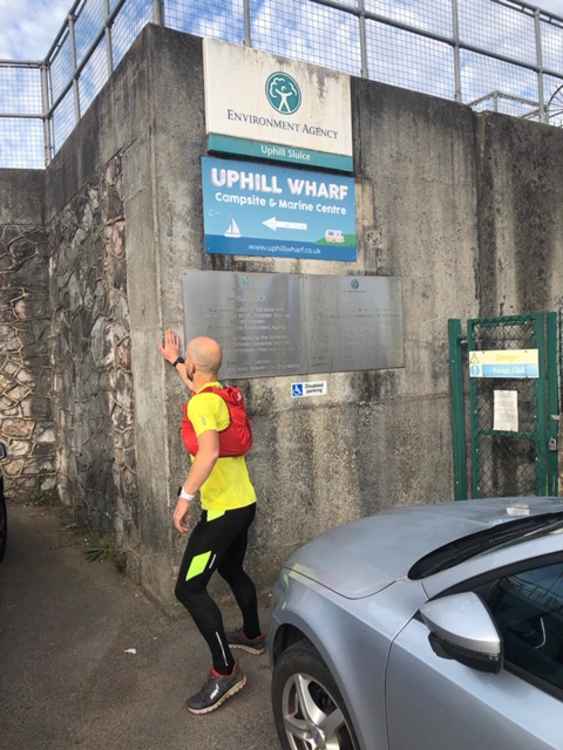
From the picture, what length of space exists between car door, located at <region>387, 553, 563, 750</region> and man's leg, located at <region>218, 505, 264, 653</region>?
1.59m

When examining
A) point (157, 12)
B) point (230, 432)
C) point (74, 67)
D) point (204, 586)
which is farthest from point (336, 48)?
point (204, 586)

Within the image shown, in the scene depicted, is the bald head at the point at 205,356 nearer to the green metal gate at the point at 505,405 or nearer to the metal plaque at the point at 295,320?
the metal plaque at the point at 295,320

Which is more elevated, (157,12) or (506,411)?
(157,12)

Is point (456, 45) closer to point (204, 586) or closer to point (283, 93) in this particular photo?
point (283, 93)

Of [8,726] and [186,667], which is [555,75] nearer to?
[186,667]

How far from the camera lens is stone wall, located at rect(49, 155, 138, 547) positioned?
16.2 ft

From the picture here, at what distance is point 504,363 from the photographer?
17.0 ft

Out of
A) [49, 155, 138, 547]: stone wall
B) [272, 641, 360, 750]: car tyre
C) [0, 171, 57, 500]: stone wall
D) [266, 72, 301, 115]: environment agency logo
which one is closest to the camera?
[272, 641, 360, 750]: car tyre

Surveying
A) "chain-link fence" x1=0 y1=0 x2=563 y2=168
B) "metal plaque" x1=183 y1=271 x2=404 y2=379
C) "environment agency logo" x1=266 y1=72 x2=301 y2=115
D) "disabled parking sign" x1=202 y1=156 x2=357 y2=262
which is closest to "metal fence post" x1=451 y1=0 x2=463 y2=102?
"chain-link fence" x1=0 y1=0 x2=563 y2=168

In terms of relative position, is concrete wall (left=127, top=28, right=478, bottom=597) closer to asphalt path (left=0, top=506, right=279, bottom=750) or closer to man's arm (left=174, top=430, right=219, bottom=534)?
asphalt path (left=0, top=506, right=279, bottom=750)

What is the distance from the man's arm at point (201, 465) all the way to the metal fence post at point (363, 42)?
3.73 metres

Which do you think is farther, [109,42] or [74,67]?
[74,67]

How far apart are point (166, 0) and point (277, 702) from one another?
14.5ft

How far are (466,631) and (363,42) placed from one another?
5.12 meters
